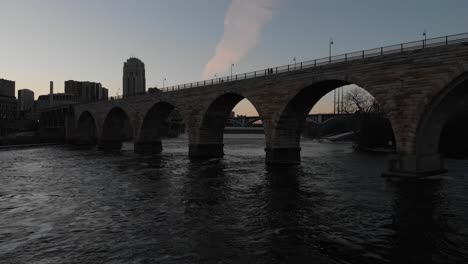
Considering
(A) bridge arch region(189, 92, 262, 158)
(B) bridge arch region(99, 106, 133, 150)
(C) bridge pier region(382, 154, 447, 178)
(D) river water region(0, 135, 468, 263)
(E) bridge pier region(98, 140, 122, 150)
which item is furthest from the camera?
(B) bridge arch region(99, 106, 133, 150)

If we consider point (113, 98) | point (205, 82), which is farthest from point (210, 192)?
point (113, 98)

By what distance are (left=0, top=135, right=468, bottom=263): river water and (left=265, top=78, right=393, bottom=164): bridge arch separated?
35.8 feet

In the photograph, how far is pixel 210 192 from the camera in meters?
26.5

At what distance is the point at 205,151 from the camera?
56562 millimetres

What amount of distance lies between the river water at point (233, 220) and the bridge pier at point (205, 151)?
2231cm

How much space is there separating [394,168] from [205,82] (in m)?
32.6

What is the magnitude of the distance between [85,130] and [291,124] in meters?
A: 79.7

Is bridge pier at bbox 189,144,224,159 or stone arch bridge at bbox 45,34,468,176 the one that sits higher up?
stone arch bridge at bbox 45,34,468,176

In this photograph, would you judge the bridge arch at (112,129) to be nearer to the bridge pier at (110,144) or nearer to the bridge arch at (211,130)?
the bridge pier at (110,144)

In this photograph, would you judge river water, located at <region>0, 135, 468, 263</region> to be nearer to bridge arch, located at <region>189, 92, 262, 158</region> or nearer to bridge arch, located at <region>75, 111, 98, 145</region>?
bridge arch, located at <region>189, 92, 262, 158</region>

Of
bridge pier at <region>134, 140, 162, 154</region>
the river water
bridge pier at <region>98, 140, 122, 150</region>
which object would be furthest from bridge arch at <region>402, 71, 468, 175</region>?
bridge pier at <region>98, 140, 122, 150</region>

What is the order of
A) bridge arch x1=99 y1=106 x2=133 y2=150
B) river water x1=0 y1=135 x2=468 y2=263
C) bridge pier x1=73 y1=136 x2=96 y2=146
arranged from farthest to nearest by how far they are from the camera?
bridge pier x1=73 y1=136 x2=96 y2=146 → bridge arch x1=99 y1=106 x2=133 y2=150 → river water x1=0 y1=135 x2=468 y2=263

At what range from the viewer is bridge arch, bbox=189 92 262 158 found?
54.7 metres

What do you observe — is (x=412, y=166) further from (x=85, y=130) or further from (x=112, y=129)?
(x=85, y=130)
